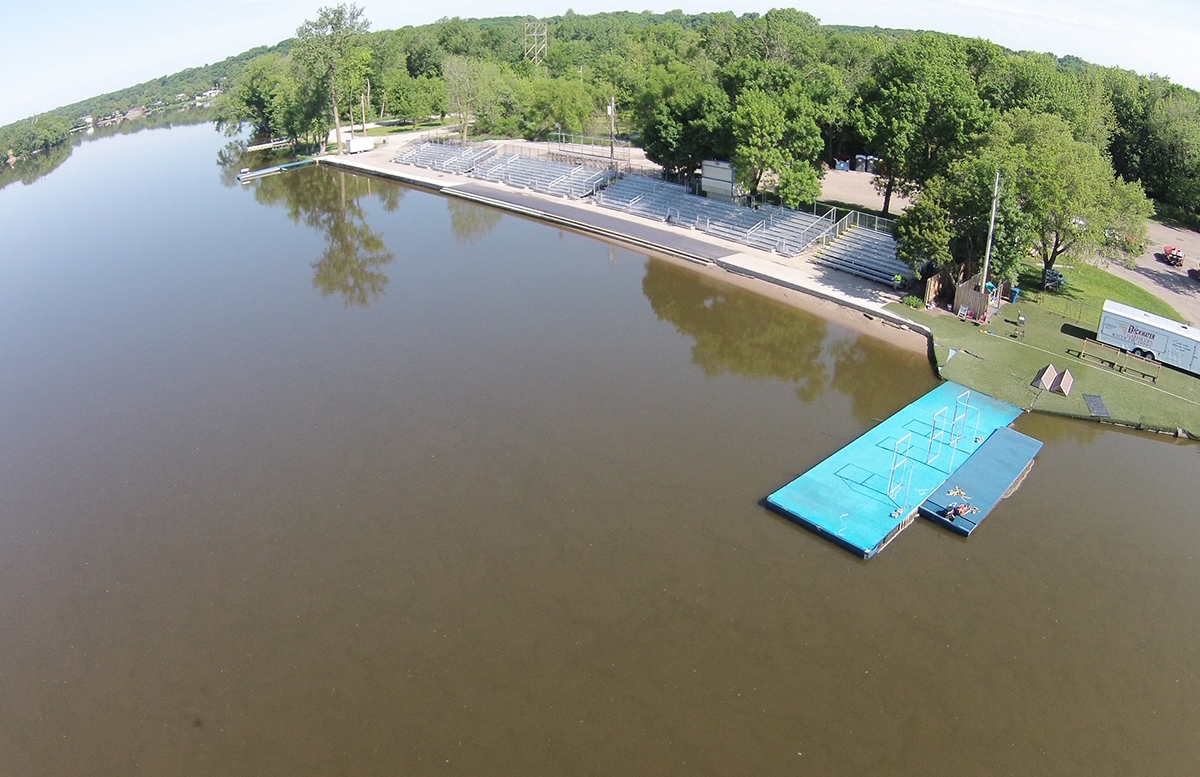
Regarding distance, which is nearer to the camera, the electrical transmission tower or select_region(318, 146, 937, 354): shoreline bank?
select_region(318, 146, 937, 354): shoreline bank

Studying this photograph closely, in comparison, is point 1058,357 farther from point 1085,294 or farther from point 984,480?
point 984,480

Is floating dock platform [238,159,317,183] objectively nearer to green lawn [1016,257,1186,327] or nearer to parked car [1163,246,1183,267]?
green lawn [1016,257,1186,327]

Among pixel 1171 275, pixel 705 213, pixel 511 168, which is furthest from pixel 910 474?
pixel 511 168

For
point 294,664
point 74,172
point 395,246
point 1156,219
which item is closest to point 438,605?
point 294,664

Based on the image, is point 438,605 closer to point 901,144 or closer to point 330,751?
point 330,751

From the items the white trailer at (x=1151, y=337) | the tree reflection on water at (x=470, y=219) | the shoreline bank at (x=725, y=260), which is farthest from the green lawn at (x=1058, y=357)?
the tree reflection on water at (x=470, y=219)

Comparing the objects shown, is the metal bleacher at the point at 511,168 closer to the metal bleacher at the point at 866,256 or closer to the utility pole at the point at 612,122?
the utility pole at the point at 612,122

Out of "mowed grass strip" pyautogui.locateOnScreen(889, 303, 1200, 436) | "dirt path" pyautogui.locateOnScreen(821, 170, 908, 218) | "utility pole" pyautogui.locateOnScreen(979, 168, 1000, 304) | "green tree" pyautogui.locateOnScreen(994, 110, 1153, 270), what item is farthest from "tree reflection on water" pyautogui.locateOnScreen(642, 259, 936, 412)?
"dirt path" pyautogui.locateOnScreen(821, 170, 908, 218)
